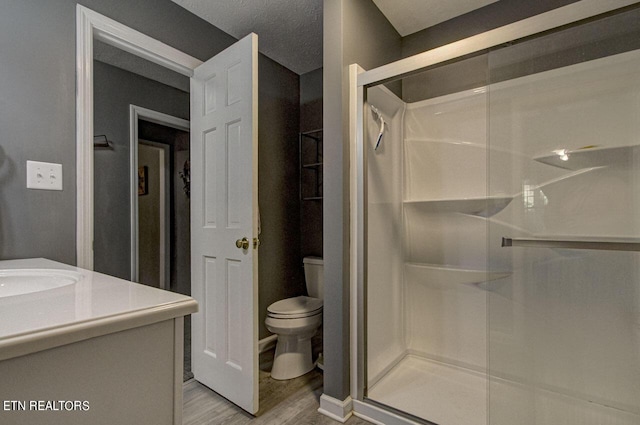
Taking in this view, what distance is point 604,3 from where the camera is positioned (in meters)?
1.10

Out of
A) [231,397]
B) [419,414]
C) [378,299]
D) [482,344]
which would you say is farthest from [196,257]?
[482,344]

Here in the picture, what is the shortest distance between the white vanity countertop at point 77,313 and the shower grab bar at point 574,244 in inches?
52.7

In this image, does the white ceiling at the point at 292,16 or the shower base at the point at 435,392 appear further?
the white ceiling at the point at 292,16

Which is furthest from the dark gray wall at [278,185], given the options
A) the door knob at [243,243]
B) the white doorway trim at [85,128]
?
the white doorway trim at [85,128]

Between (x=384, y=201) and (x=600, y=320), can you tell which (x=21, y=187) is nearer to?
(x=384, y=201)

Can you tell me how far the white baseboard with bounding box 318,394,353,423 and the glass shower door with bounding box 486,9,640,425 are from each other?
669 millimetres

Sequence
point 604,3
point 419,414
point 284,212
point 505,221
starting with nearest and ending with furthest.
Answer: point 604,3 → point 505,221 → point 419,414 → point 284,212

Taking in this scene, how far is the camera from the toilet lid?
6.68ft

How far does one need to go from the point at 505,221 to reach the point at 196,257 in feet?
5.90

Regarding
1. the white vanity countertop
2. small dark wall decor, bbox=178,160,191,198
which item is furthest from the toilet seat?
small dark wall decor, bbox=178,160,191,198

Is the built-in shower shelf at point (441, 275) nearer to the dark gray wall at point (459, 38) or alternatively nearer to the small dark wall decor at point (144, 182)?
the dark gray wall at point (459, 38)

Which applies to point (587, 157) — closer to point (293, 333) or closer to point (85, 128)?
point (293, 333)

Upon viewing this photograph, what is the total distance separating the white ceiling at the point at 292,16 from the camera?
77.9 inches

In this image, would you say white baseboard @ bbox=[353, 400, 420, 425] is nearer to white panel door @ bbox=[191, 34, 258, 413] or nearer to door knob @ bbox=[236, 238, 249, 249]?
white panel door @ bbox=[191, 34, 258, 413]
